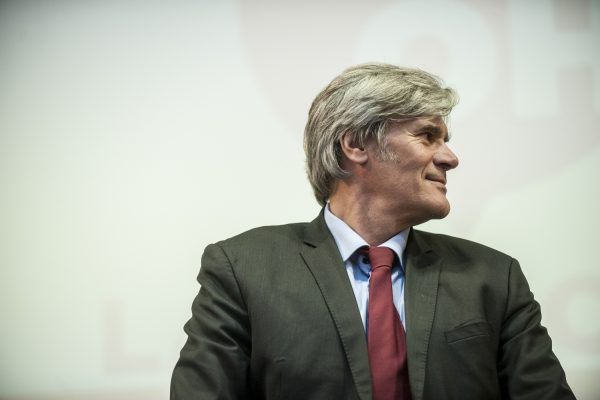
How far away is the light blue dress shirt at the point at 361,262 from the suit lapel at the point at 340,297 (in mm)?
30

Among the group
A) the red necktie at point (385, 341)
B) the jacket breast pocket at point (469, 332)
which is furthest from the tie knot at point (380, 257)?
the jacket breast pocket at point (469, 332)

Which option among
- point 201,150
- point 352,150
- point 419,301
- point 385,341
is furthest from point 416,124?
point 201,150

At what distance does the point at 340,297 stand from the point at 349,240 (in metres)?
0.18

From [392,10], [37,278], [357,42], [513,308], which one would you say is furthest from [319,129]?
[37,278]

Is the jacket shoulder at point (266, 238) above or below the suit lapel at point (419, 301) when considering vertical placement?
above

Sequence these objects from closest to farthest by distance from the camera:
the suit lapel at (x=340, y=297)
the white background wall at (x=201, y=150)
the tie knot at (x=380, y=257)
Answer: the suit lapel at (x=340, y=297), the tie knot at (x=380, y=257), the white background wall at (x=201, y=150)

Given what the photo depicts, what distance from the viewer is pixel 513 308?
5.44ft

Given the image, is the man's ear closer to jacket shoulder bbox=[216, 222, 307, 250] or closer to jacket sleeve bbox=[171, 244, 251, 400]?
jacket shoulder bbox=[216, 222, 307, 250]

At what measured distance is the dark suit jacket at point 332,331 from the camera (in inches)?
59.2

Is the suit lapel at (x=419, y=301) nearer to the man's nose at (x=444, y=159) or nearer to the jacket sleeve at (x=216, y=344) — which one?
the man's nose at (x=444, y=159)

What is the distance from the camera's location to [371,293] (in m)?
1.58

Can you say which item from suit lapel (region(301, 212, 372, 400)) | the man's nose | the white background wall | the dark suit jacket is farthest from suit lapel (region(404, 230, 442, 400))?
the white background wall

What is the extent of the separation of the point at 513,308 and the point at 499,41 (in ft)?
3.06

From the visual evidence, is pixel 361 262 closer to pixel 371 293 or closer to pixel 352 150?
pixel 371 293
